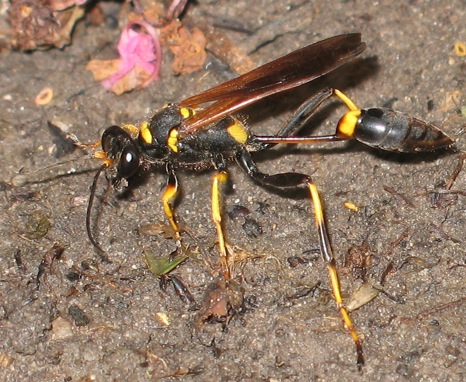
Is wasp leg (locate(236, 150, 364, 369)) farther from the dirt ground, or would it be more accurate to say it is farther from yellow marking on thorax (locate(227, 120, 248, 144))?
yellow marking on thorax (locate(227, 120, 248, 144))

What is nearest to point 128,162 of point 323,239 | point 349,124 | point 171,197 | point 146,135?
point 146,135

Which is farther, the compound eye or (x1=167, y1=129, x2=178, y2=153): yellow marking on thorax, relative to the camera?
(x1=167, y1=129, x2=178, y2=153): yellow marking on thorax

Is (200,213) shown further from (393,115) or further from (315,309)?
(393,115)

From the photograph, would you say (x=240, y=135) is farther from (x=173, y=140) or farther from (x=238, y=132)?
(x=173, y=140)

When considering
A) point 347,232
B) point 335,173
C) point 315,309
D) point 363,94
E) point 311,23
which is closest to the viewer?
point 315,309

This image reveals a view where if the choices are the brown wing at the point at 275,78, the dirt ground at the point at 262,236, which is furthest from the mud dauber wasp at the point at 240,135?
the dirt ground at the point at 262,236

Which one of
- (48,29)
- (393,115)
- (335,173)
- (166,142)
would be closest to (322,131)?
(335,173)

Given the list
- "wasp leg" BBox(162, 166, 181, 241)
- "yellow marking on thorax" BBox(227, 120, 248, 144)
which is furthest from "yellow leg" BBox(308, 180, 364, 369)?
"wasp leg" BBox(162, 166, 181, 241)

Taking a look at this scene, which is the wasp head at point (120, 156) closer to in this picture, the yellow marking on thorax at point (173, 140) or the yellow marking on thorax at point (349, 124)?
the yellow marking on thorax at point (173, 140)
